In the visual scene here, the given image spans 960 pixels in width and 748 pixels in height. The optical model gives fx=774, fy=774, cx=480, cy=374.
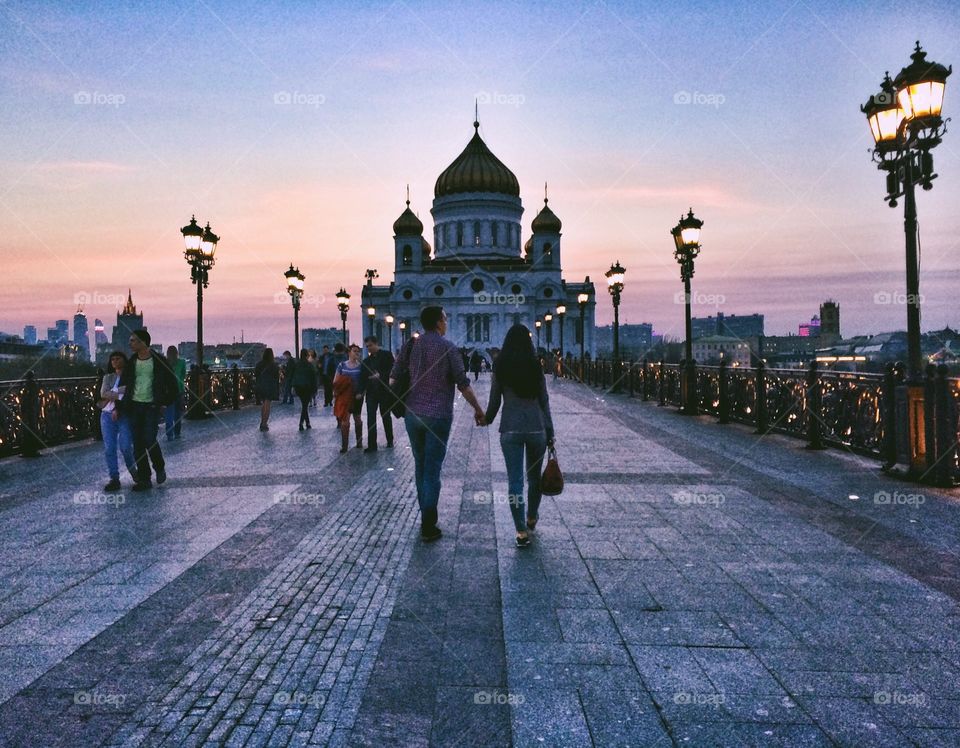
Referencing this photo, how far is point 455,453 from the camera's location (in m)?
12.2

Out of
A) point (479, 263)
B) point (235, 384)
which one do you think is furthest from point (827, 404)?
point (479, 263)

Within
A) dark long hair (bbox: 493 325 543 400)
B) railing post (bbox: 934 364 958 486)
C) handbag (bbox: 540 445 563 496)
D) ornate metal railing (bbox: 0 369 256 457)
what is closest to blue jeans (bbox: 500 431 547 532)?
handbag (bbox: 540 445 563 496)

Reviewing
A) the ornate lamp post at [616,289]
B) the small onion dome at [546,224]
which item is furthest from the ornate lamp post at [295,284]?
the small onion dome at [546,224]

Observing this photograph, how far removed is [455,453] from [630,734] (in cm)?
899

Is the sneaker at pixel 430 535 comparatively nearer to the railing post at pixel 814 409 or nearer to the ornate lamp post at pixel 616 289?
→ the railing post at pixel 814 409

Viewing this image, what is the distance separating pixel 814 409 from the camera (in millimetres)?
12617

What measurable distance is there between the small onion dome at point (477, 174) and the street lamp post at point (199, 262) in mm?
78155

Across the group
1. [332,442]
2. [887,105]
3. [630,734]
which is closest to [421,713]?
[630,734]

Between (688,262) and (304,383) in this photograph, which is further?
(688,262)

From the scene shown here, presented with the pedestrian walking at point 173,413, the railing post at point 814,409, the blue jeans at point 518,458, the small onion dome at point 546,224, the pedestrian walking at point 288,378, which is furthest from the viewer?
the small onion dome at point 546,224

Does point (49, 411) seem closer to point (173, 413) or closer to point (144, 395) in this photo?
point (173, 413)

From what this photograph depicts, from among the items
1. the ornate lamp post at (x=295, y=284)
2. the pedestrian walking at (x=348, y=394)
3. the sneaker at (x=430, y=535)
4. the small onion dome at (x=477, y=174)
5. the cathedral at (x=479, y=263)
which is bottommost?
the sneaker at (x=430, y=535)

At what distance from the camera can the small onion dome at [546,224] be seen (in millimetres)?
99438

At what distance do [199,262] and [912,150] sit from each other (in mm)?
15987
